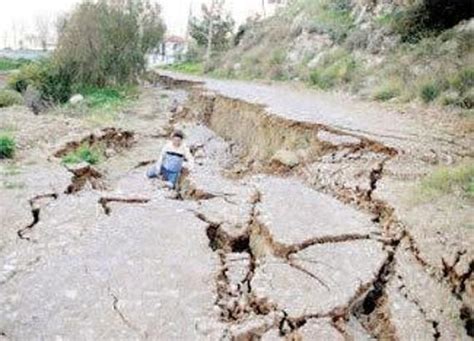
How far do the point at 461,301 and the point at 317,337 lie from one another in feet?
3.76

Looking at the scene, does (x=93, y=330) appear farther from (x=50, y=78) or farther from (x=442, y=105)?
(x=50, y=78)

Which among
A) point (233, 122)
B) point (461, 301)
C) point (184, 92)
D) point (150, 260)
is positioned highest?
point (461, 301)

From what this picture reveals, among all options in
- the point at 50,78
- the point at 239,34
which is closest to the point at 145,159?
the point at 50,78

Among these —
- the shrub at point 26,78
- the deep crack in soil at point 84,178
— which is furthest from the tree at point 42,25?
the deep crack in soil at point 84,178

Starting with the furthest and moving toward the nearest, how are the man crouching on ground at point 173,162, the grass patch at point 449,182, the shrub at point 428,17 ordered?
the shrub at point 428,17, the man crouching on ground at point 173,162, the grass patch at point 449,182

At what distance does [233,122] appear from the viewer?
1455 centimetres

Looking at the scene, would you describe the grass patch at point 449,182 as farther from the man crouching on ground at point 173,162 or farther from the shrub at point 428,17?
the shrub at point 428,17

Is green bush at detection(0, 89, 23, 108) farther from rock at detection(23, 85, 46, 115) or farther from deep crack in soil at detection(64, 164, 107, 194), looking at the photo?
deep crack in soil at detection(64, 164, 107, 194)

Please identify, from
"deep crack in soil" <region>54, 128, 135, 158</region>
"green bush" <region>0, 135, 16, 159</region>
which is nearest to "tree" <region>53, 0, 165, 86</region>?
"deep crack in soil" <region>54, 128, 135, 158</region>

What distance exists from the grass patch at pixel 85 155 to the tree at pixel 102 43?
9.69 meters

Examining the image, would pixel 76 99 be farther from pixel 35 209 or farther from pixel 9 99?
pixel 35 209

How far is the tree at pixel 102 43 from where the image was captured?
67.5 ft

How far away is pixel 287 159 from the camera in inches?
354

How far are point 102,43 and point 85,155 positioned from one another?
441 inches
